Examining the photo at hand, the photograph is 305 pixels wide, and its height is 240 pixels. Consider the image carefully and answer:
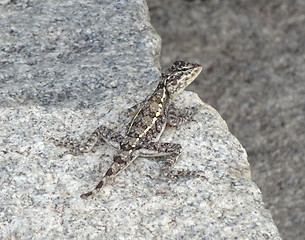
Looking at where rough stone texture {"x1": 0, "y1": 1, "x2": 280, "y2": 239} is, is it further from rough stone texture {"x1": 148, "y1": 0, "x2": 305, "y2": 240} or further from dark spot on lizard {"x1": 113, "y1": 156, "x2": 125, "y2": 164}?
rough stone texture {"x1": 148, "y1": 0, "x2": 305, "y2": 240}

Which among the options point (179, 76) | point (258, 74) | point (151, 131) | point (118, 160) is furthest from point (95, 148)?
point (258, 74)

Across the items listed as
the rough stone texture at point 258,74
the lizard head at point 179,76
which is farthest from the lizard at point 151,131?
the rough stone texture at point 258,74

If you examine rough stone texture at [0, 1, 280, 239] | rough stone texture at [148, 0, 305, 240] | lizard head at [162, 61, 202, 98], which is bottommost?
rough stone texture at [148, 0, 305, 240]

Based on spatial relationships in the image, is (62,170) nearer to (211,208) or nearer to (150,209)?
(150,209)

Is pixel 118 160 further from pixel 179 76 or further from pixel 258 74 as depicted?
pixel 258 74

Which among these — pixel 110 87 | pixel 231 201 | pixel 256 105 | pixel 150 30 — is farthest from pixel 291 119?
pixel 231 201

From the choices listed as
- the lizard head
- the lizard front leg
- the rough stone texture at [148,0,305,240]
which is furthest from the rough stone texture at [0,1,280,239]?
the rough stone texture at [148,0,305,240]

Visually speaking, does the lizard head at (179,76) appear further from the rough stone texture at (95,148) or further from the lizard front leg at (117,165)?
the lizard front leg at (117,165)
